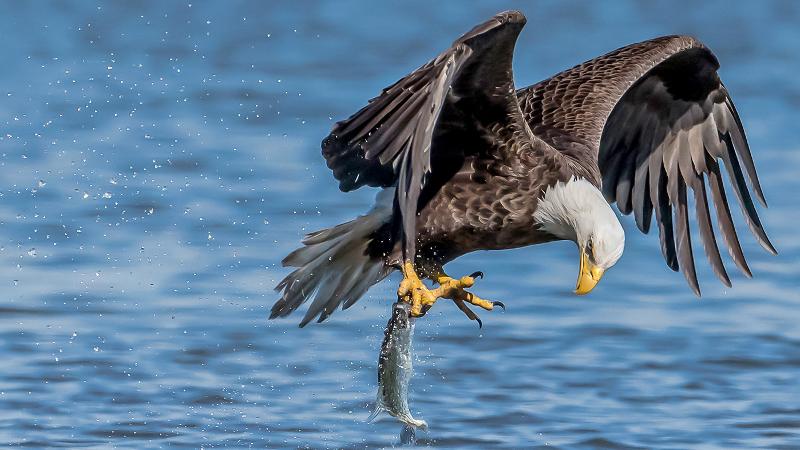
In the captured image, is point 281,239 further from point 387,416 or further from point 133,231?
point 387,416

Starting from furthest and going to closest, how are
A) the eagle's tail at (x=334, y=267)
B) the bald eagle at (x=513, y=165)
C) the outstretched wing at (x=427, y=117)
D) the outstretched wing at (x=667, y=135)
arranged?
the outstretched wing at (x=667, y=135), the eagle's tail at (x=334, y=267), the bald eagle at (x=513, y=165), the outstretched wing at (x=427, y=117)

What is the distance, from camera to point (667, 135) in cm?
797

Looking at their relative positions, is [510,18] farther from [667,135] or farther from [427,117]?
[667,135]

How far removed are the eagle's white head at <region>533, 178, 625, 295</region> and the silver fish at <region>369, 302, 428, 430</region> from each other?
561mm

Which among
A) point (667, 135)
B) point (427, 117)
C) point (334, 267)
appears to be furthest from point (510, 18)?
point (667, 135)

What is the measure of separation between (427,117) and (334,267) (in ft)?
4.38

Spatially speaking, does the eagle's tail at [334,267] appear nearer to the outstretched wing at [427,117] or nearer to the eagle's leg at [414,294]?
the outstretched wing at [427,117]

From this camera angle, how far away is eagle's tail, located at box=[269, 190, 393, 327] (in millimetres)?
7039

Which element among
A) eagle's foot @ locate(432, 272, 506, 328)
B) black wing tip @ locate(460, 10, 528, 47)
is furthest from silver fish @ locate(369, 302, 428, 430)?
black wing tip @ locate(460, 10, 528, 47)

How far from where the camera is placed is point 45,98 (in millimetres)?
11445

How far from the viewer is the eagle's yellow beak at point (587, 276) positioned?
6.40 meters

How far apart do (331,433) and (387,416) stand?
9.6 inches

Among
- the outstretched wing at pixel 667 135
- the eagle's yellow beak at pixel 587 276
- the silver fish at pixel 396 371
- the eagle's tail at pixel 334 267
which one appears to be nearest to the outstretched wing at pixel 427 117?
the eagle's tail at pixel 334 267

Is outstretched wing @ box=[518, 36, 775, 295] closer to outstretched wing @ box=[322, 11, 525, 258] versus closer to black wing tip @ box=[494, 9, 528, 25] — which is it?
outstretched wing @ box=[322, 11, 525, 258]
